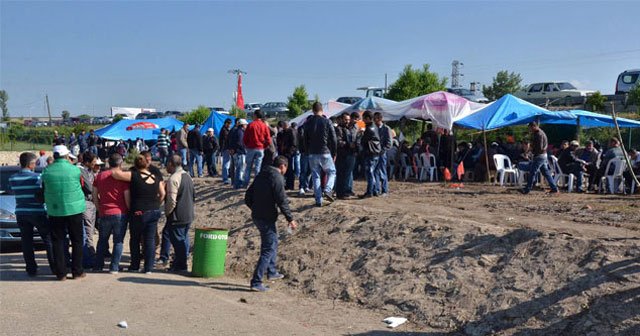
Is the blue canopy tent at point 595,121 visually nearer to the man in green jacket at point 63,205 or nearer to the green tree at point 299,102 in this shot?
the man in green jacket at point 63,205

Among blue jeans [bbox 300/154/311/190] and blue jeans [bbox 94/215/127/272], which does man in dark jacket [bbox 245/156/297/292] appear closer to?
blue jeans [bbox 94/215/127/272]

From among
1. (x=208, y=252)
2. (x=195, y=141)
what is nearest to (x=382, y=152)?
(x=208, y=252)

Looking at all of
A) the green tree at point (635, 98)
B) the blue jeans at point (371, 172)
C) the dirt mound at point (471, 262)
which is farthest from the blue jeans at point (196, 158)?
the green tree at point (635, 98)

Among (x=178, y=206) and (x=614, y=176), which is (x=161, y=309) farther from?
(x=614, y=176)

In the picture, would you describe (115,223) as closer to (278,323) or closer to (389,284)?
(278,323)

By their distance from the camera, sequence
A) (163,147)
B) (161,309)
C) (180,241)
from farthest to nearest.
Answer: (163,147), (180,241), (161,309)

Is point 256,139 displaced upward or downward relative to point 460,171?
upward

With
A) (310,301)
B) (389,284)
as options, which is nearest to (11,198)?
(310,301)

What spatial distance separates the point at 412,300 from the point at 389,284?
2.09 feet

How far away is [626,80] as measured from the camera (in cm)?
4047

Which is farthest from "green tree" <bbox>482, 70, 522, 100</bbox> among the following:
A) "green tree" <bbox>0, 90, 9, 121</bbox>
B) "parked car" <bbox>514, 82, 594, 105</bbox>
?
"green tree" <bbox>0, 90, 9, 121</bbox>

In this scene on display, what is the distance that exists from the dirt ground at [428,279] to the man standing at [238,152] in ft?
12.5

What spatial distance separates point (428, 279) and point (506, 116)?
10.6m

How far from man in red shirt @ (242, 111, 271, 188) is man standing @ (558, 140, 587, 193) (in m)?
7.23
